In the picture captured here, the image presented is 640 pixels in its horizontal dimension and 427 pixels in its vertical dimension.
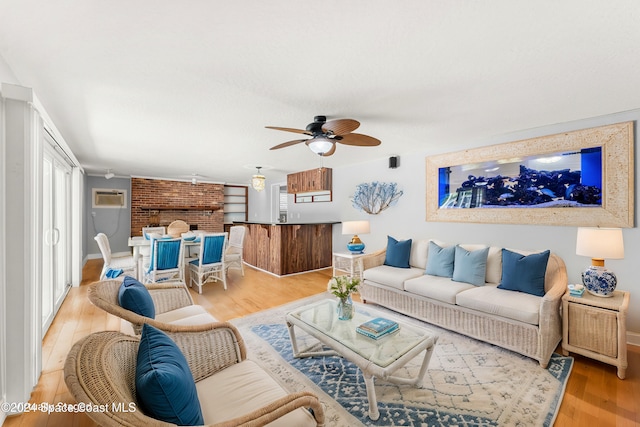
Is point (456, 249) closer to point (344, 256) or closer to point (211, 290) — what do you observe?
point (344, 256)

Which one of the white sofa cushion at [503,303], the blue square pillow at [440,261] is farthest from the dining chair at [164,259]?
the white sofa cushion at [503,303]

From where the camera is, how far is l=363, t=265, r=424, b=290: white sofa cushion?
3.12 metres

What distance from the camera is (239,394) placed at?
49.2 inches

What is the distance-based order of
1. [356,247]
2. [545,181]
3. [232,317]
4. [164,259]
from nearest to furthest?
[545,181] → [232,317] → [164,259] → [356,247]

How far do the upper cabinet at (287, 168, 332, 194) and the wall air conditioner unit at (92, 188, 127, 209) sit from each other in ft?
15.2

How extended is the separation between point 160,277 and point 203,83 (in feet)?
9.74

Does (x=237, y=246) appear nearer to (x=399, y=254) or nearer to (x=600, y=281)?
(x=399, y=254)

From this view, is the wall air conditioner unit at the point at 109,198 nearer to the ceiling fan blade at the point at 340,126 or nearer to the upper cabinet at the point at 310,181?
the upper cabinet at the point at 310,181

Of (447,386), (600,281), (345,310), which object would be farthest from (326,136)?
(600,281)

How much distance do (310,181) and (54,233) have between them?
423cm

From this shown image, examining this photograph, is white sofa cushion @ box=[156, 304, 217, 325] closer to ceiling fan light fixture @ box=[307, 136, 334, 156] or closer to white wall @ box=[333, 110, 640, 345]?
ceiling fan light fixture @ box=[307, 136, 334, 156]

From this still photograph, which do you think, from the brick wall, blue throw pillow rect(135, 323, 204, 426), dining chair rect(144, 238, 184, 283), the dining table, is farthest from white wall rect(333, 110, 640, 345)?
the brick wall

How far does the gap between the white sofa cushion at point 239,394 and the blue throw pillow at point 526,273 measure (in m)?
2.48

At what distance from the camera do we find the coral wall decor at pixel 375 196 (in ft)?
14.6
